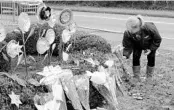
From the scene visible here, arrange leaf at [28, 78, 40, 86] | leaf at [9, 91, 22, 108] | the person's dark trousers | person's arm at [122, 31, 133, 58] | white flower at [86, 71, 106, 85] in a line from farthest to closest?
the person's dark trousers < person's arm at [122, 31, 133, 58] < white flower at [86, 71, 106, 85] < leaf at [28, 78, 40, 86] < leaf at [9, 91, 22, 108]

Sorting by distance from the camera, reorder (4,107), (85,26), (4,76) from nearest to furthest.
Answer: (4,107) < (4,76) < (85,26)

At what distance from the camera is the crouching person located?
4934 millimetres

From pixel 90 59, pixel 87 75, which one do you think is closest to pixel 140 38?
pixel 90 59

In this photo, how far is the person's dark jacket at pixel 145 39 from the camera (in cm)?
511

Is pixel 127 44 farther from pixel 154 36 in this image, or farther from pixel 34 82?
pixel 34 82

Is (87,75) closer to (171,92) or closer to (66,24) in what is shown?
(66,24)

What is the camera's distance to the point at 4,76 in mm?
3631

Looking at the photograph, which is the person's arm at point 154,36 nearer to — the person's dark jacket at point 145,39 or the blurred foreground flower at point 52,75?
the person's dark jacket at point 145,39

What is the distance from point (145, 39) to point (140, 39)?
0.07 meters

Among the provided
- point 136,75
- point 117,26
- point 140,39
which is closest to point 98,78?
point 140,39

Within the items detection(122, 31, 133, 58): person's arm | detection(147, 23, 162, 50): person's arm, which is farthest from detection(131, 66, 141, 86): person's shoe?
detection(147, 23, 162, 50): person's arm

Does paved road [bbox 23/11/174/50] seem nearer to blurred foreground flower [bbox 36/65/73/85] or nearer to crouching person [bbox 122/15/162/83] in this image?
crouching person [bbox 122/15/162/83]

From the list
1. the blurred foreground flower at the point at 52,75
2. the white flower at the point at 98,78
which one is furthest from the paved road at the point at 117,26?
the blurred foreground flower at the point at 52,75

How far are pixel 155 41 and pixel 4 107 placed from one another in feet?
8.55
